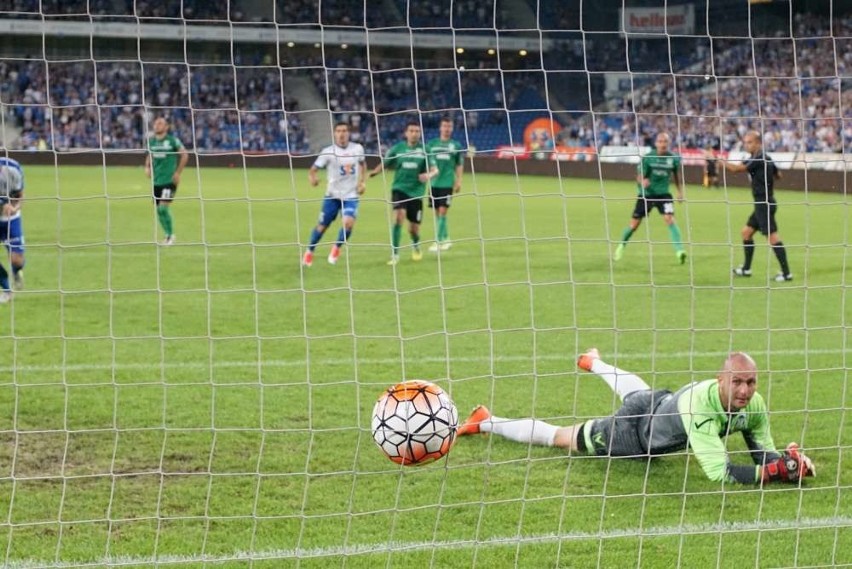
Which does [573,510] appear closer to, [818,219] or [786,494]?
[786,494]

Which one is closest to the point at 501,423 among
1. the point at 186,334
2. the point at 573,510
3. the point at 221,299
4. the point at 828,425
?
the point at 573,510

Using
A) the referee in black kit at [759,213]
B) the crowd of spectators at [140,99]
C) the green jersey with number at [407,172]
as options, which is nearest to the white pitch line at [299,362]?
the referee in black kit at [759,213]

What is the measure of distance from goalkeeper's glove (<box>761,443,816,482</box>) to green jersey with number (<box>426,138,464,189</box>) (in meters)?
10.1

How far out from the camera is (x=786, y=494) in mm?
5199

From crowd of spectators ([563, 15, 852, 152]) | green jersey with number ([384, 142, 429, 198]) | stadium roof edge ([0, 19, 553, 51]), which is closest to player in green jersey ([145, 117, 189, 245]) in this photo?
green jersey with number ([384, 142, 429, 198])

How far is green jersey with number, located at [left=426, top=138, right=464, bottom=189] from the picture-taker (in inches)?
594

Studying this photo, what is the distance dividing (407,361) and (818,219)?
15.2 m

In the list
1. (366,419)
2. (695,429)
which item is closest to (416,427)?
(695,429)

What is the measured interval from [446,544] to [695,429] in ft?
5.11

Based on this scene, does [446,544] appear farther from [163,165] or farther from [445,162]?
[163,165]

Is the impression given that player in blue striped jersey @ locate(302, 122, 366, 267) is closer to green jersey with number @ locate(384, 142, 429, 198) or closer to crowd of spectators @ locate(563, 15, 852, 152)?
green jersey with number @ locate(384, 142, 429, 198)

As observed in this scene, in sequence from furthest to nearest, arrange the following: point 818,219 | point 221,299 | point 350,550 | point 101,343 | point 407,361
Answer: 1. point 818,219
2. point 221,299
3. point 101,343
4. point 407,361
5. point 350,550

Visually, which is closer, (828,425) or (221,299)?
(828,425)

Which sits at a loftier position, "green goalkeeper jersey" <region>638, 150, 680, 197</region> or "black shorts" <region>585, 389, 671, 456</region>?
"green goalkeeper jersey" <region>638, 150, 680, 197</region>
